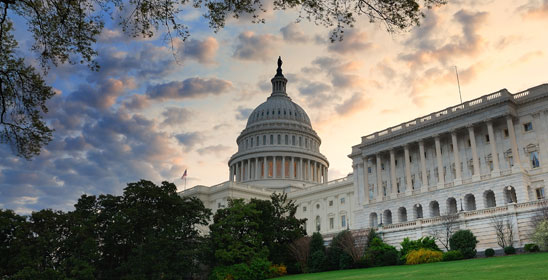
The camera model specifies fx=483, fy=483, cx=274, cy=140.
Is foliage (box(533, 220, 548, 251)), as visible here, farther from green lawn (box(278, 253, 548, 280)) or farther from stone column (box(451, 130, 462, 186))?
stone column (box(451, 130, 462, 186))

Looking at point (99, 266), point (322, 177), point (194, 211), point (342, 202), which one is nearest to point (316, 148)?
point (322, 177)

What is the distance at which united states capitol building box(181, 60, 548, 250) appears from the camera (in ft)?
183

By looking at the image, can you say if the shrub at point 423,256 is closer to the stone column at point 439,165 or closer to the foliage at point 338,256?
the foliage at point 338,256

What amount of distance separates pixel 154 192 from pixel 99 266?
9.81m

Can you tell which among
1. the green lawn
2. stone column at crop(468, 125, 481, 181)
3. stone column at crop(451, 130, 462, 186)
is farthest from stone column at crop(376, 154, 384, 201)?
the green lawn

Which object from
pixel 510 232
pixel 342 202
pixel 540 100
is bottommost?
pixel 510 232

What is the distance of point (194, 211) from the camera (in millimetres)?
58906

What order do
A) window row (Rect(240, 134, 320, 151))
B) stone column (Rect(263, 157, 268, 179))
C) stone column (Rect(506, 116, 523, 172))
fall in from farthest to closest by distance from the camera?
window row (Rect(240, 134, 320, 151)) → stone column (Rect(263, 157, 268, 179)) → stone column (Rect(506, 116, 523, 172))

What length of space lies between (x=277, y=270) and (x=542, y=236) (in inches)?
1050

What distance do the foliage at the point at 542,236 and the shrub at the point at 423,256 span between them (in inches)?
314

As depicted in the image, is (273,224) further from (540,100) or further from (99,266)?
(540,100)

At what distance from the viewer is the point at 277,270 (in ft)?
177

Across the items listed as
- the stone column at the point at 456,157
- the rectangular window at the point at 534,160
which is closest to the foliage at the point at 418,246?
the stone column at the point at 456,157

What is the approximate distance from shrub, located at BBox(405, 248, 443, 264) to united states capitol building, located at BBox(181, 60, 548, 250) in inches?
369
